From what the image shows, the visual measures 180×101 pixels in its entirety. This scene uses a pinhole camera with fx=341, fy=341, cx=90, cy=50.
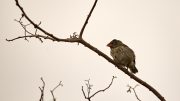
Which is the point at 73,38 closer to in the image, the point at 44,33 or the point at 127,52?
the point at 44,33

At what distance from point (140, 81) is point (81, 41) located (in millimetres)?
923

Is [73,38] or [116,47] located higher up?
[73,38]

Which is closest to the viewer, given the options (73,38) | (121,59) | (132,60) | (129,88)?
(73,38)

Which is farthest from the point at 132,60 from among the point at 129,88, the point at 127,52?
the point at 129,88

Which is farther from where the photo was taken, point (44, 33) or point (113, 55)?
point (113, 55)

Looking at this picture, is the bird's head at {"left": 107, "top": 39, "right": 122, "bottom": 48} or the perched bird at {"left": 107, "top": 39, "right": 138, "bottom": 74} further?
the bird's head at {"left": 107, "top": 39, "right": 122, "bottom": 48}

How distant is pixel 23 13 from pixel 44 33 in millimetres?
377

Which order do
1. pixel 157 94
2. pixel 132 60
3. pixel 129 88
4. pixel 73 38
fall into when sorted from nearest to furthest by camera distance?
pixel 157 94 → pixel 73 38 → pixel 129 88 → pixel 132 60

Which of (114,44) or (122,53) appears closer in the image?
(122,53)

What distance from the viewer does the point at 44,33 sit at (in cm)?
451

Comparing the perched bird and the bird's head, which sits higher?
the bird's head

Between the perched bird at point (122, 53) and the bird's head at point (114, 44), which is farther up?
the bird's head at point (114, 44)

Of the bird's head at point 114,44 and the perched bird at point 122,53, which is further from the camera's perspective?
the bird's head at point 114,44

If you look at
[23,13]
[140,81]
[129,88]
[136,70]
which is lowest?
[136,70]
